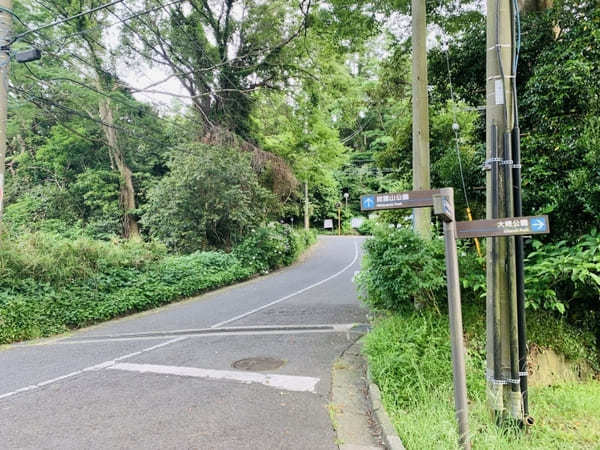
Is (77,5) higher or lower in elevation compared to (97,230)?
higher

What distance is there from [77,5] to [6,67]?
381 inches

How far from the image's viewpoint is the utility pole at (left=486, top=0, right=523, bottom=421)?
360 cm

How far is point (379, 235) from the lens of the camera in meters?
5.68

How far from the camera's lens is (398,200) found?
10.7 ft

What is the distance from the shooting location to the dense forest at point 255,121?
18.4ft

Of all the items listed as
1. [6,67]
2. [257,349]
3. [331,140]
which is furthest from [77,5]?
[257,349]

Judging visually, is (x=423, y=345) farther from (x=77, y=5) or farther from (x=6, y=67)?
(x=77, y=5)

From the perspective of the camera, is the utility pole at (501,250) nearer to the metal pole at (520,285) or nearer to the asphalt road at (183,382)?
the metal pole at (520,285)

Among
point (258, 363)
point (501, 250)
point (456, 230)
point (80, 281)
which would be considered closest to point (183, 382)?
point (258, 363)

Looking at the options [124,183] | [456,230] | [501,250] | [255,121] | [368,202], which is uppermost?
[255,121]

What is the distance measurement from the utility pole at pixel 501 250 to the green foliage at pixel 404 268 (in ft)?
5.13

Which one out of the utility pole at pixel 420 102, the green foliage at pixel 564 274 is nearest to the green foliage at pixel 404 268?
the green foliage at pixel 564 274

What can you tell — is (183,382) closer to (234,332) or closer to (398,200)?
(234,332)

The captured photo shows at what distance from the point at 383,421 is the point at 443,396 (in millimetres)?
738
